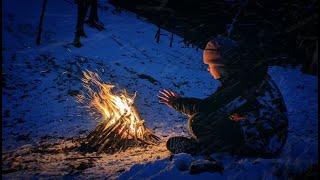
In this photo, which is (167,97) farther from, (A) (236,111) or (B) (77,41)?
(B) (77,41)

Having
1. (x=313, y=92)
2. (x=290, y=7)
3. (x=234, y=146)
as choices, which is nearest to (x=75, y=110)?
(x=234, y=146)

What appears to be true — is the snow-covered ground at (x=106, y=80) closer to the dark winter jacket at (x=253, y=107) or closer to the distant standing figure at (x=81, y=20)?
the dark winter jacket at (x=253, y=107)

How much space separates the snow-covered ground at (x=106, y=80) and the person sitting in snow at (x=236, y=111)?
11.2 inches

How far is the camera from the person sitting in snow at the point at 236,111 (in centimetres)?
460

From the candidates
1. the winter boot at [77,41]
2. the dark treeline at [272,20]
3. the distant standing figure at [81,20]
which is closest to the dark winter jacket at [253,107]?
the dark treeline at [272,20]

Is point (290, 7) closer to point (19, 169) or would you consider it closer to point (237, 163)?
point (237, 163)

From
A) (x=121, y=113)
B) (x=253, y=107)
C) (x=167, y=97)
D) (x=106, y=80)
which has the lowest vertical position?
(x=106, y=80)

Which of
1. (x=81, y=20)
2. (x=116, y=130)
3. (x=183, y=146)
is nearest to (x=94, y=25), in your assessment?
(x=81, y=20)

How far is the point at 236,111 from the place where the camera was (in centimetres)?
475

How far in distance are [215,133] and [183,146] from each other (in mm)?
589

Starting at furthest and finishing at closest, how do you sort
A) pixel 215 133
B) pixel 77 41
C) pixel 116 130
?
pixel 77 41 < pixel 116 130 < pixel 215 133

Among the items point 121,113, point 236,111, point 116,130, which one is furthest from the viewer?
point 121,113

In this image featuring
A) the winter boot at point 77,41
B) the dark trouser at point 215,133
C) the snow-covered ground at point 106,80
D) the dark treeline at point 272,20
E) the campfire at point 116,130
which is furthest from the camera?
the winter boot at point 77,41

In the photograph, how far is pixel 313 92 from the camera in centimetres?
1291
